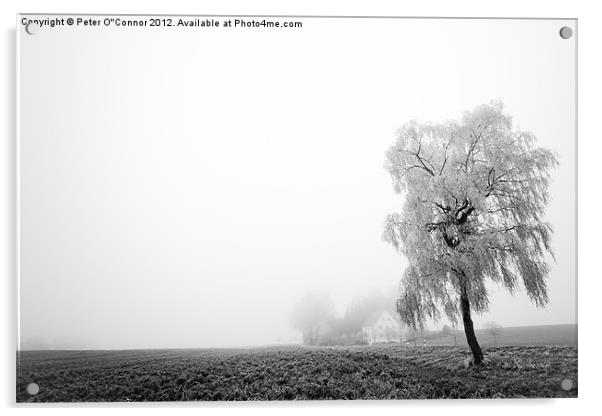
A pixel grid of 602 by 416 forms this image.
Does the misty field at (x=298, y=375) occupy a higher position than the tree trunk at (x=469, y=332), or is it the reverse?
the tree trunk at (x=469, y=332)

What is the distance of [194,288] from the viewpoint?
5.93 metres

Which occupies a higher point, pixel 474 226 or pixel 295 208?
pixel 295 208

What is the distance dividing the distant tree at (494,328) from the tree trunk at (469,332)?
0.18 meters

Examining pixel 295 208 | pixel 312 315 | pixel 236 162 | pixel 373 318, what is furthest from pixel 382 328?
pixel 236 162

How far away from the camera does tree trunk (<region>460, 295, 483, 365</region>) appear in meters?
5.92

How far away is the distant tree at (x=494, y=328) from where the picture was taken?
19.5 feet

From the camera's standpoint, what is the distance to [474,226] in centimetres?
A: 597

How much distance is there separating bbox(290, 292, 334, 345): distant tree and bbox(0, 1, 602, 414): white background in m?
0.78

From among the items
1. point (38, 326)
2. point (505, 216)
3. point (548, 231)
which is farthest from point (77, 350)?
point (548, 231)

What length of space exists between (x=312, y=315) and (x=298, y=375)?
69cm
